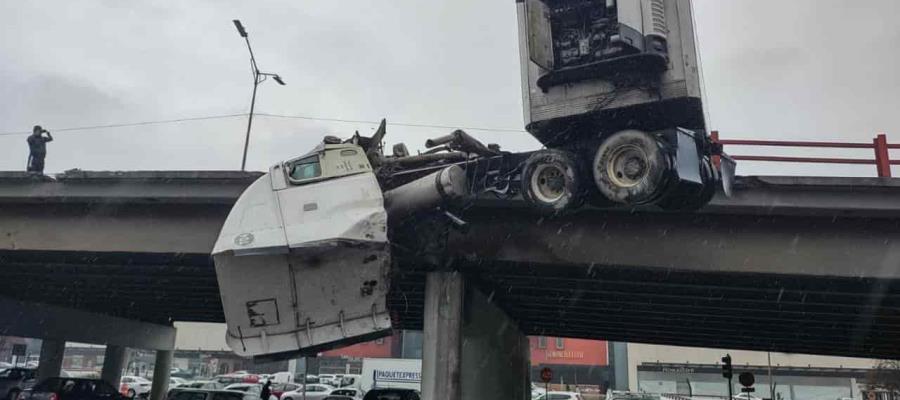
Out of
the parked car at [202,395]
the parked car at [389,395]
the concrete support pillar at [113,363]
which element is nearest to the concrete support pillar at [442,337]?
the parked car at [389,395]

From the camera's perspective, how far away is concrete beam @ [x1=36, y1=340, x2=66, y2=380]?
93.7 ft

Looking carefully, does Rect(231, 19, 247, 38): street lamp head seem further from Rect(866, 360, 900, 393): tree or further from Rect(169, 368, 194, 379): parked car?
Rect(169, 368, 194, 379): parked car

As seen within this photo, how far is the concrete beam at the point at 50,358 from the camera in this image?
28.5m

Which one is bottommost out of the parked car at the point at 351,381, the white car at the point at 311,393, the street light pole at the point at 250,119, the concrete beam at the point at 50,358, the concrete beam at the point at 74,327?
the white car at the point at 311,393

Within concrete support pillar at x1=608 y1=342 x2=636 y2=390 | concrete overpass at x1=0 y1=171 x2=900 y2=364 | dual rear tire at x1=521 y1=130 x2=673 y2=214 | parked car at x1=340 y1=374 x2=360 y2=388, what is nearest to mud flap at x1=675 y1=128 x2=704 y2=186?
dual rear tire at x1=521 y1=130 x2=673 y2=214

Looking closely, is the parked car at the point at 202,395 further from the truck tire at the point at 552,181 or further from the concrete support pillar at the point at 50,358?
the concrete support pillar at the point at 50,358

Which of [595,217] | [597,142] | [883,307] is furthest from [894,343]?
[597,142]

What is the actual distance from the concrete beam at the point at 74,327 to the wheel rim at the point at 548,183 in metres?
21.1

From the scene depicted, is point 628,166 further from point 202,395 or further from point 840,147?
point 202,395

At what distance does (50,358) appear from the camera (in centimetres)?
2884

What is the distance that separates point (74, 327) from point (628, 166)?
25.4 metres

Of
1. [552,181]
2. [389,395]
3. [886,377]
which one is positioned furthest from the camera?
[886,377]

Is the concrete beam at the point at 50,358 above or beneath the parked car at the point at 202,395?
above

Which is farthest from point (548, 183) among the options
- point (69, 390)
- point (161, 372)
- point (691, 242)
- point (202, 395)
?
point (161, 372)
